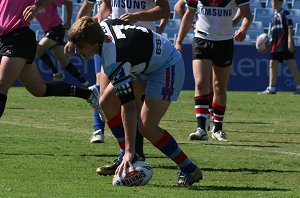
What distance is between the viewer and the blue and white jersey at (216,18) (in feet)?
43.4

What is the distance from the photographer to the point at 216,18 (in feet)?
43.5

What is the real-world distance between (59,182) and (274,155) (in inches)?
135

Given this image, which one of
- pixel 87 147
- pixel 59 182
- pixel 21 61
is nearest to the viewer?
pixel 59 182

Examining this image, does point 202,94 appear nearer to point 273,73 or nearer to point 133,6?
point 133,6

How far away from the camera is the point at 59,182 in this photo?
8.95 meters

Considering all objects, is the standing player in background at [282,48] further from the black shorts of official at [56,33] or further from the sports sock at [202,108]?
the sports sock at [202,108]

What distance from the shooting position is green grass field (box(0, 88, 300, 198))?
8.64m

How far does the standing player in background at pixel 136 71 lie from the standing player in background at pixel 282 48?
15.2 meters

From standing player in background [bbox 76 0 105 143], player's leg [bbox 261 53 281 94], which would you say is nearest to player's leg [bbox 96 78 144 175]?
standing player in background [bbox 76 0 105 143]

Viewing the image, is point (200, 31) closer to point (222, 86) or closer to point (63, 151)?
point (222, 86)

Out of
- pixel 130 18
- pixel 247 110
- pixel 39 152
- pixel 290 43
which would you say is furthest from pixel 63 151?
pixel 290 43

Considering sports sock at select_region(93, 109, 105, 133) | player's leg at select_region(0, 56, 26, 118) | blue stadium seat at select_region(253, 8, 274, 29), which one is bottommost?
blue stadium seat at select_region(253, 8, 274, 29)

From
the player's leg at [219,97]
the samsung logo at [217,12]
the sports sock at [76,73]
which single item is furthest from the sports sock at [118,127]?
the sports sock at [76,73]

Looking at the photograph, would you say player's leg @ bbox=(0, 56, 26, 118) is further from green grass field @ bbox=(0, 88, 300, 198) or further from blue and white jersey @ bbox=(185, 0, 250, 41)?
blue and white jersey @ bbox=(185, 0, 250, 41)
